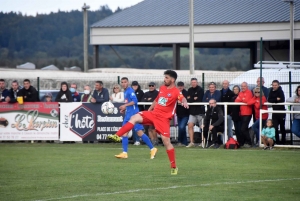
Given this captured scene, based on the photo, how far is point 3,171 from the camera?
555 inches

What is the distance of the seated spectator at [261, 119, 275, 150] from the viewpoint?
20.1 meters

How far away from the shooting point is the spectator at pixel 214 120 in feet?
68.8

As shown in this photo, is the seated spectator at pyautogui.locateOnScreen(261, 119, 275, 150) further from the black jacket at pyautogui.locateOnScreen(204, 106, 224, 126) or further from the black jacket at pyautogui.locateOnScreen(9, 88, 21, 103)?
the black jacket at pyautogui.locateOnScreen(9, 88, 21, 103)

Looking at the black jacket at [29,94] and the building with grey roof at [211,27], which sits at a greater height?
the building with grey roof at [211,27]

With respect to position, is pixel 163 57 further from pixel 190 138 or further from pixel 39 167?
pixel 39 167

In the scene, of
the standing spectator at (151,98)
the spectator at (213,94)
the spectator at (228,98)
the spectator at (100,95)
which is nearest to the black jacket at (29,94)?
the spectator at (100,95)

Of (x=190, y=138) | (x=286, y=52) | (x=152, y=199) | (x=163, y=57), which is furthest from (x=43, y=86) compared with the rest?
(x=163, y=57)

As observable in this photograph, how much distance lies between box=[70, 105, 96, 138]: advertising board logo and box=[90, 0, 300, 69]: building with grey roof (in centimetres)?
2269

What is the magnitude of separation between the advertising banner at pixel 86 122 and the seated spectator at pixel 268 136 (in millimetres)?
5165

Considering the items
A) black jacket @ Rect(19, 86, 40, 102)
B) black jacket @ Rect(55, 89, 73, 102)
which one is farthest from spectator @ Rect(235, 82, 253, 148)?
black jacket @ Rect(19, 86, 40, 102)

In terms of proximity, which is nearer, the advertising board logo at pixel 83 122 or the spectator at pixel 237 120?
the spectator at pixel 237 120

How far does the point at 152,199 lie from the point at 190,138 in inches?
454

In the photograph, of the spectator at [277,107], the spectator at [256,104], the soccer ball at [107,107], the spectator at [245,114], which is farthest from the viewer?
the soccer ball at [107,107]

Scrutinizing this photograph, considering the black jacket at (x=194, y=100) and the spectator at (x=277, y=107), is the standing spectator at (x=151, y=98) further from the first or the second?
the spectator at (x=277, y=107)
